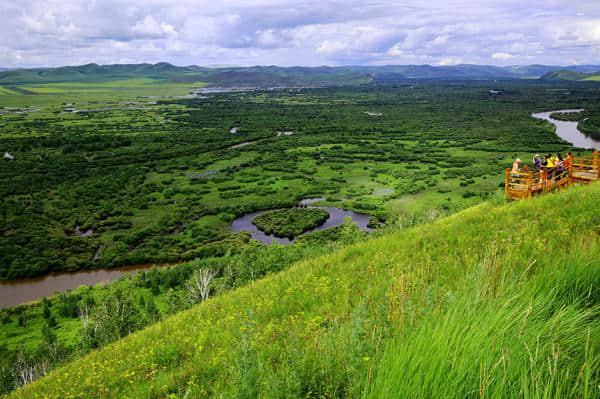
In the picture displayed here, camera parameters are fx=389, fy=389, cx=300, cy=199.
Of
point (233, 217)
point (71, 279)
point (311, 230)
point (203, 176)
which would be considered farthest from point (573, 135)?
point (71, 279)

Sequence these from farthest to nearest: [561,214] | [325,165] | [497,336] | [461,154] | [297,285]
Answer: [461,154]
[325,165]
[561,214]
[297,285]
[497,336]

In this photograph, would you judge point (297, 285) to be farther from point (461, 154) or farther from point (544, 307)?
point (461, 154)

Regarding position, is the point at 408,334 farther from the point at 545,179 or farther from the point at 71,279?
the point at 71,279

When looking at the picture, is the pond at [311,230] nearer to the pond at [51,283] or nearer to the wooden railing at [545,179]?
the pond at [51,283]

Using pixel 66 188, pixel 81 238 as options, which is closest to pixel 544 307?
pixel 81 238

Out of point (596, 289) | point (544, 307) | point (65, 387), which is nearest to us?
point (544, 307)

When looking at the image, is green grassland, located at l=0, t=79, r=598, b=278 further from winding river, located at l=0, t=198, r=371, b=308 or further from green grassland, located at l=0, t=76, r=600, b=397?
winding river, located at l=0, t=198, r=371, b=308
